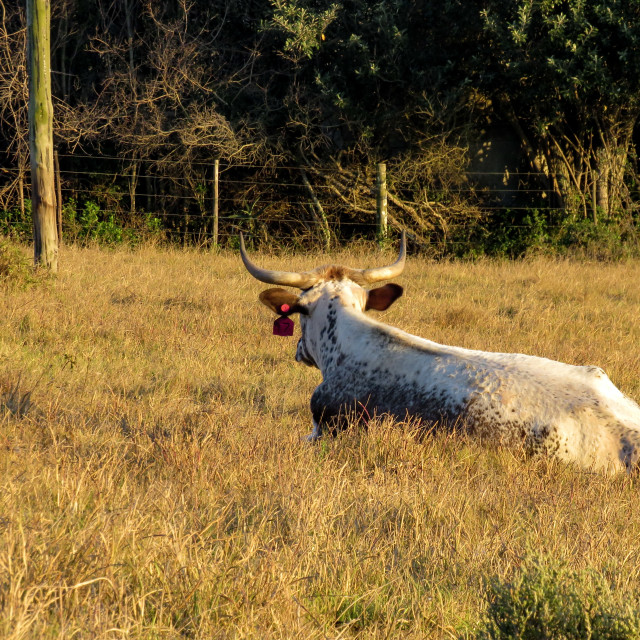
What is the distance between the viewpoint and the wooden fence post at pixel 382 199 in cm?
1578

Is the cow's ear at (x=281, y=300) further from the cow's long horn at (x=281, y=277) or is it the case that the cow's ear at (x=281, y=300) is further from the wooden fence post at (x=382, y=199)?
the wooden fence post at (x=382, y=199)

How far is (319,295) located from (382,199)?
415 inches

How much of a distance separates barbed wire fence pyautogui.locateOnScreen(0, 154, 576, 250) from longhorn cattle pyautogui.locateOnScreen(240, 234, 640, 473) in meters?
10.6

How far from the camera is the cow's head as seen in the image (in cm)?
553

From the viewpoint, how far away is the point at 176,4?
1684 cm

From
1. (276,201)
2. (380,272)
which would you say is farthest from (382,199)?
(380,272)

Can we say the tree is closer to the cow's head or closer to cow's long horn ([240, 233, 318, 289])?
the cow's head

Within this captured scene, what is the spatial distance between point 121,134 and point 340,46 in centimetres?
463

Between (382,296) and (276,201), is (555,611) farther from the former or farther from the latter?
(276,201)

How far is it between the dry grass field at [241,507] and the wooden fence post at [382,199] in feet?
29.3

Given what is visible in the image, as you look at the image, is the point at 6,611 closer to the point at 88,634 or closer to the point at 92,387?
the point at 88,634

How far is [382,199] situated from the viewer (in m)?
15.9

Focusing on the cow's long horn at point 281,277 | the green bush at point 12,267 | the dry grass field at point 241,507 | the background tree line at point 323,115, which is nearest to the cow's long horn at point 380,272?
the cow's long horn at point 281,277

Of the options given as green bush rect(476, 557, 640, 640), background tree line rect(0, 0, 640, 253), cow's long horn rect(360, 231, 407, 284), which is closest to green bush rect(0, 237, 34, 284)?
cow's long horn rect(360, 231, 407, 284)
